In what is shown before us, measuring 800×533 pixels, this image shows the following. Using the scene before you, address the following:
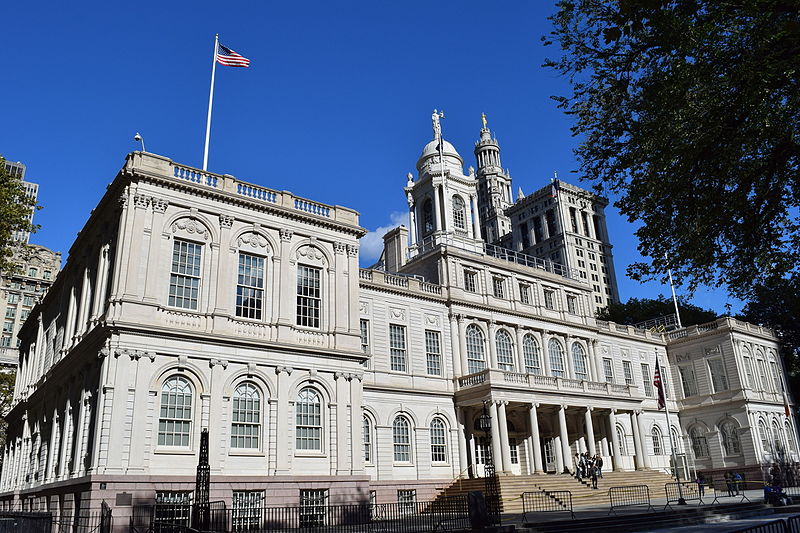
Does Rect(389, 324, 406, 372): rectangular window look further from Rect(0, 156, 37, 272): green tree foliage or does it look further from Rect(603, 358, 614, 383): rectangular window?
Rect(603, 358, 614, 383): rectangular window

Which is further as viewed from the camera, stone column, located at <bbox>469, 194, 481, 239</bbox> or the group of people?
stone column, located at <bbox>469, 194, 481, 239</bbox>

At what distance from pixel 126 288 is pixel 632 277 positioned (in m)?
18.1

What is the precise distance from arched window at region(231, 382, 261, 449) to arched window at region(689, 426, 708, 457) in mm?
39514

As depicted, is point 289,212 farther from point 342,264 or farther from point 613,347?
point 613,347

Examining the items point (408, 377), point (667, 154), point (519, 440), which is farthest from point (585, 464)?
point (667, 154)

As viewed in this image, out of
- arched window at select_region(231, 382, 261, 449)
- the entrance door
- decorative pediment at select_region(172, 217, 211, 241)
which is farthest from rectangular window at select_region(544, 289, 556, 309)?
decorative pediment at select_region(172, 217, 211, 241)

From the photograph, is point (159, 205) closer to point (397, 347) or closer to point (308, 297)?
point (308, 297)

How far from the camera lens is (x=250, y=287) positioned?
89.1 feet

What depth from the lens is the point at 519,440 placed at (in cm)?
3966

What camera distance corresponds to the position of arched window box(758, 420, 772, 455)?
4806cm

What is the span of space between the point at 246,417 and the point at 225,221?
833 cm

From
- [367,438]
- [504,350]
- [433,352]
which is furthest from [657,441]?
[367,438]

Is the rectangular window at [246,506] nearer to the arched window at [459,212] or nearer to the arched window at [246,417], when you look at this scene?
the arched window at [246,417]

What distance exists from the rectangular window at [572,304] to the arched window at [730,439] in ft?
51.0
